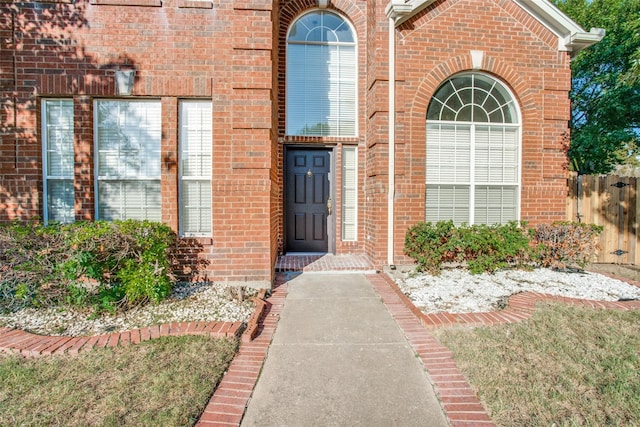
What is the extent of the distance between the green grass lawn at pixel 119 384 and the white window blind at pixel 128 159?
241 centimetres

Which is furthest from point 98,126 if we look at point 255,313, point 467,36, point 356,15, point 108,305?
point 467,36

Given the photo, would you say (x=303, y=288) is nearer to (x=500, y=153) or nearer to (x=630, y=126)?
(x=500, y=153)

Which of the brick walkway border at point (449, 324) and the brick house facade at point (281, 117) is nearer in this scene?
the brick walkway border at point (449, 324)

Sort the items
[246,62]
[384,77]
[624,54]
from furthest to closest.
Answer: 1. [624,54]
2. [384,77]
3. [246,62]

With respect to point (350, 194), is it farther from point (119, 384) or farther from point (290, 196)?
point (119, 384)

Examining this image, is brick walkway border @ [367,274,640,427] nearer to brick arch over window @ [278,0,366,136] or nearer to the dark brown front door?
the dark brown front door

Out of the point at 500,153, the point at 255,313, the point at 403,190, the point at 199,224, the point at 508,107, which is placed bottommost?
the point at 255,313

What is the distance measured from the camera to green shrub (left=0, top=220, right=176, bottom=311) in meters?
3.79

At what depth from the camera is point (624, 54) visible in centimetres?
901

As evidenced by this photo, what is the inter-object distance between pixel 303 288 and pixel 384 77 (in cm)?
391

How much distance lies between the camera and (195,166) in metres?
4.95

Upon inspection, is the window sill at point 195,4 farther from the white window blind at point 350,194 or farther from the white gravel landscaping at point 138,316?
the white gravel landscaping at point 138,316

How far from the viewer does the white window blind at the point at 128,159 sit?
4.90m

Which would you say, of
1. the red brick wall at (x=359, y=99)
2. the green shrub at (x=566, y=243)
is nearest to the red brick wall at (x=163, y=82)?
the red brick wall at (x=359, y=99)
